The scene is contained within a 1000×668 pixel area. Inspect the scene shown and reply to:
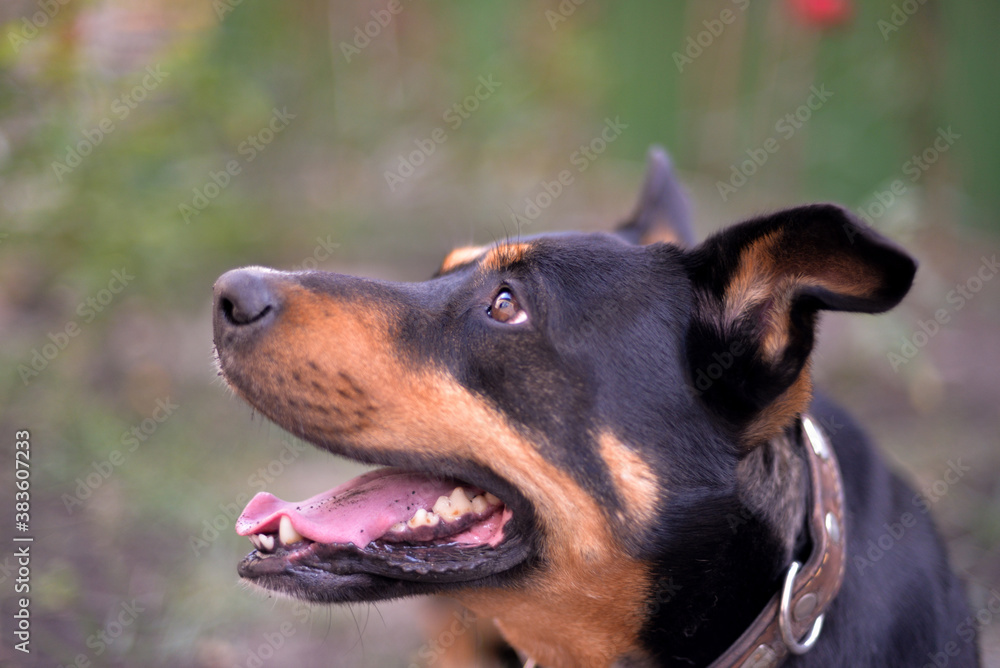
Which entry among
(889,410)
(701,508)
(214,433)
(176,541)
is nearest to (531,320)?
(701,508)

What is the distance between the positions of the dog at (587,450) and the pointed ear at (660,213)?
3.13 feet

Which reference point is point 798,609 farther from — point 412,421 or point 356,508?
point 356,508

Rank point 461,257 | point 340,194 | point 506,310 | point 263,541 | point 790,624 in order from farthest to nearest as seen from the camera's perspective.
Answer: point 340,194
point 461,257
point 506,310
point 263,541
point 790,624

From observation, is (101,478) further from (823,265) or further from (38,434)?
(823,265)

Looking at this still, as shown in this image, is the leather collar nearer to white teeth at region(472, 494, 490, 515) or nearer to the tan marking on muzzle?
the tan marking on muzzle

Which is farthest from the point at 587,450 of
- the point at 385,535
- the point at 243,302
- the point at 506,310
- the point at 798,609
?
the point at 243,302

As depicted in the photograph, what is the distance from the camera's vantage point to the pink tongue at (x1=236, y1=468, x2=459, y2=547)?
2510 mm

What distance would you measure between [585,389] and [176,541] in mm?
2697

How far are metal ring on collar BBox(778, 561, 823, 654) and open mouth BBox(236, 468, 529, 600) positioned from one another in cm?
79

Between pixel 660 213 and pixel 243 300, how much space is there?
1992 millimetres

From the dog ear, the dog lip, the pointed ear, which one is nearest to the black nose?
the dog lip

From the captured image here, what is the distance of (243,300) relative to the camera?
244 cm

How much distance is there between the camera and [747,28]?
9398 mm

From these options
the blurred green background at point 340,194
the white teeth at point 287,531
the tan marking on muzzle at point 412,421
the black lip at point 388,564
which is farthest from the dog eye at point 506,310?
the blurred green background at point 340,194
